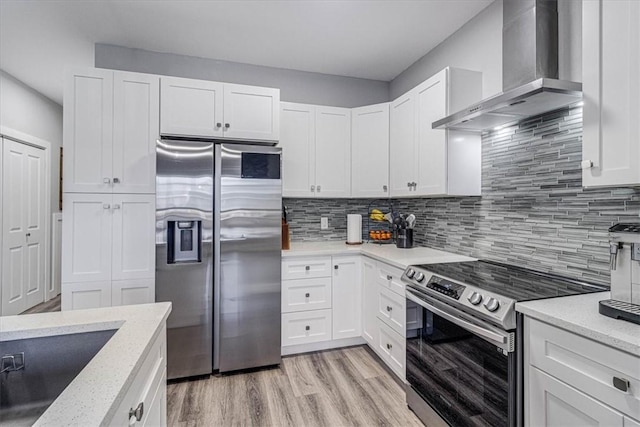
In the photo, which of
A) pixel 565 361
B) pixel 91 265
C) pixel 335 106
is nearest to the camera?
pixel 565 361

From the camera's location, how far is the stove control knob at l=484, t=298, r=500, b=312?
4.75ft

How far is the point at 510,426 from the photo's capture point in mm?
1389

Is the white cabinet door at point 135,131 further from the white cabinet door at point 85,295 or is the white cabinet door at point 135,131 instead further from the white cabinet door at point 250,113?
the white cabinet door at point 85,295

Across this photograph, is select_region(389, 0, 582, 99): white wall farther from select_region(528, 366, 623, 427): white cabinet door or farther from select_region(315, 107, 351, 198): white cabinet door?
select_region(528, 366, 623, 427): white cabinet door

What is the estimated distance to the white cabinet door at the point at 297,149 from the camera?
3086 millimetres

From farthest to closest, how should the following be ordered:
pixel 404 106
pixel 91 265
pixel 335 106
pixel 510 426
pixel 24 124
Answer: pixel 24 124 → pixel 335 106 → pixel 404 106 → pixel 91 265 → pixel 510 426

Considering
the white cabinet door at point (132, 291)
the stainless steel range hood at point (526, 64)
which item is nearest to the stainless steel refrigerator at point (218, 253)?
the white cabinet door at point (132, 291)

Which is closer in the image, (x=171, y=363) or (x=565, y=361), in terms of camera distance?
(x=565, y=361)

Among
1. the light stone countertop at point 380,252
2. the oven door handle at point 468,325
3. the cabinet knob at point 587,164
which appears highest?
the cabinet knob at point 587,164

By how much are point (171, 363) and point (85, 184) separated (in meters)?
1.47

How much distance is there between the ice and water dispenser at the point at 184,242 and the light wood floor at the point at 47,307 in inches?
113

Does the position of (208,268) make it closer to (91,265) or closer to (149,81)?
(91,265)

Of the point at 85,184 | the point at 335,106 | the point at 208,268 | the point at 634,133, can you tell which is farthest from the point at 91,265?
the point at 634,133

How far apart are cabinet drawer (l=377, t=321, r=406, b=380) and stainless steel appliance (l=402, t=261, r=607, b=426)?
0.14m
